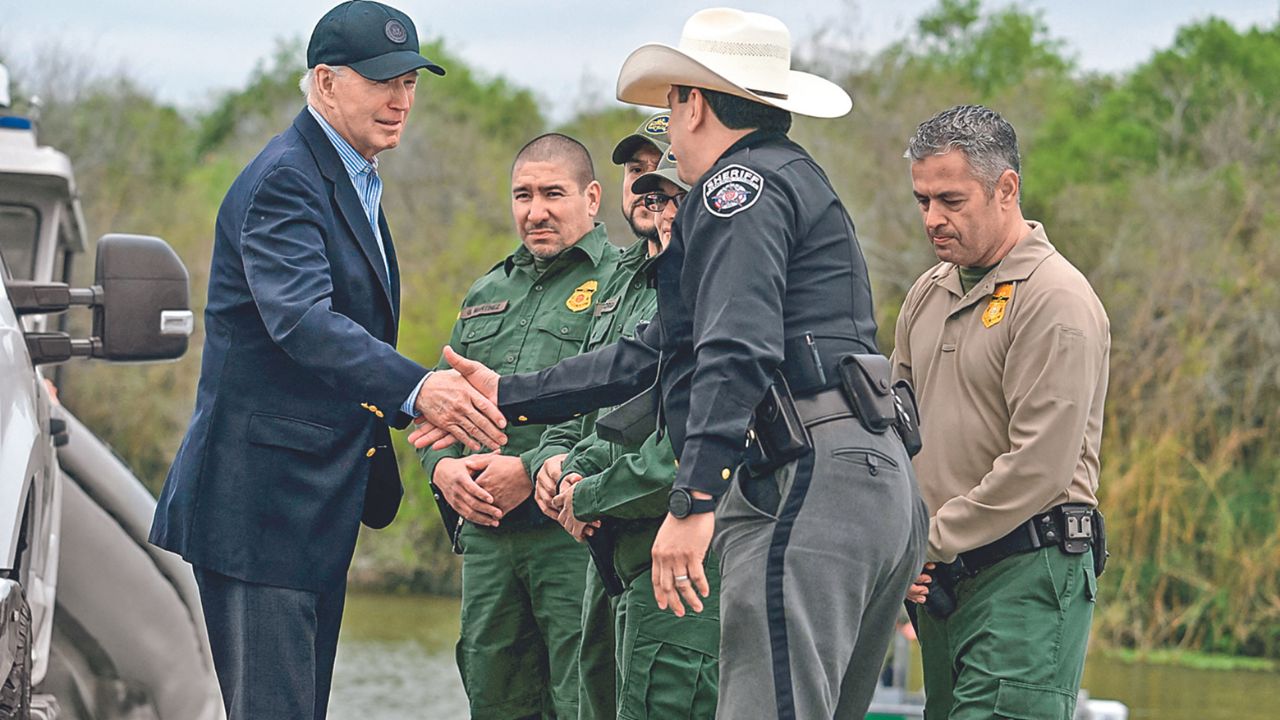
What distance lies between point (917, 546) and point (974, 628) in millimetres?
624

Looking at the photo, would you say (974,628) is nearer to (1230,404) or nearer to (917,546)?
(917,546)

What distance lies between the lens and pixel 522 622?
5.35 m

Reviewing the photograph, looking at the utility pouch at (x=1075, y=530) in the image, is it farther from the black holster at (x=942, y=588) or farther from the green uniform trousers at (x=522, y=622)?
the green uniform trousers at (x=522, y=622)

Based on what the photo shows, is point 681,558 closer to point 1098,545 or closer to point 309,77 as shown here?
point 1098,545

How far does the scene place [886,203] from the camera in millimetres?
24328

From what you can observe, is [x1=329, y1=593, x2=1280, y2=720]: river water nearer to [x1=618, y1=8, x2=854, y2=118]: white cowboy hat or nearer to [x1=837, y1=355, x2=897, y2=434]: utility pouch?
[x1=618, y1=8, x2=854, y2=118]: white cowboy hat

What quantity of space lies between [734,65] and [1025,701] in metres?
1.68

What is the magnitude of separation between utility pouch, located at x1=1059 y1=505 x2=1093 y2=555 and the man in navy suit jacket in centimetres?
153

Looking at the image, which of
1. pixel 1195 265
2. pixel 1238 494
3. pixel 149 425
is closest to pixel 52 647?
pixel 1238 494

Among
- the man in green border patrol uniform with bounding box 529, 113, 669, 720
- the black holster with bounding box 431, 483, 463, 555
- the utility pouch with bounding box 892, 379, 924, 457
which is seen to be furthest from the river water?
the utility pouch with bounding box 892, 379, 924, 457

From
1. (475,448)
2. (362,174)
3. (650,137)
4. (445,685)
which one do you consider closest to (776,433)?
(475,448)

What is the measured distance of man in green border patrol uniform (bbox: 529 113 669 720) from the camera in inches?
197

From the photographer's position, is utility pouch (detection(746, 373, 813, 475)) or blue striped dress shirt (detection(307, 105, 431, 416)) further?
blue striped dress shirt (detection(307, 105, 431, 416))

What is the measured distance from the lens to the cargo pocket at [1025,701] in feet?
13.8
